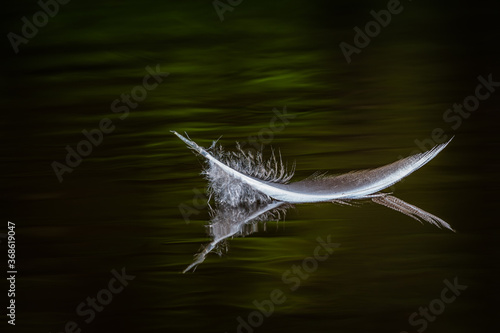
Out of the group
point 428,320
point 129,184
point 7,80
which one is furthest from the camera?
point 7,80

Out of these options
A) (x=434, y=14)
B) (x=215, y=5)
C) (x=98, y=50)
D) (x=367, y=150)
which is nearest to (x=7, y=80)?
(x=98, y=50)

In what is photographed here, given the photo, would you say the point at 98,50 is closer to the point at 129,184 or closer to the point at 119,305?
the point at 129,184

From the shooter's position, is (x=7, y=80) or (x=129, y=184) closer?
(x=129, y=184)

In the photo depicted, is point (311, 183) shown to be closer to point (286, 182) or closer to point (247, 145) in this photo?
point (286, 182)

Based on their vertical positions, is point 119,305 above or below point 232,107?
below

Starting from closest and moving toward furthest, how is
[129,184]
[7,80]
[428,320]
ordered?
[428,320], [129,184], [7,80]

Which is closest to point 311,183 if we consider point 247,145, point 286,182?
point 286,182

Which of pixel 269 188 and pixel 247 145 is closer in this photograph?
pixel 269 188

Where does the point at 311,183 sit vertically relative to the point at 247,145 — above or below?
below
